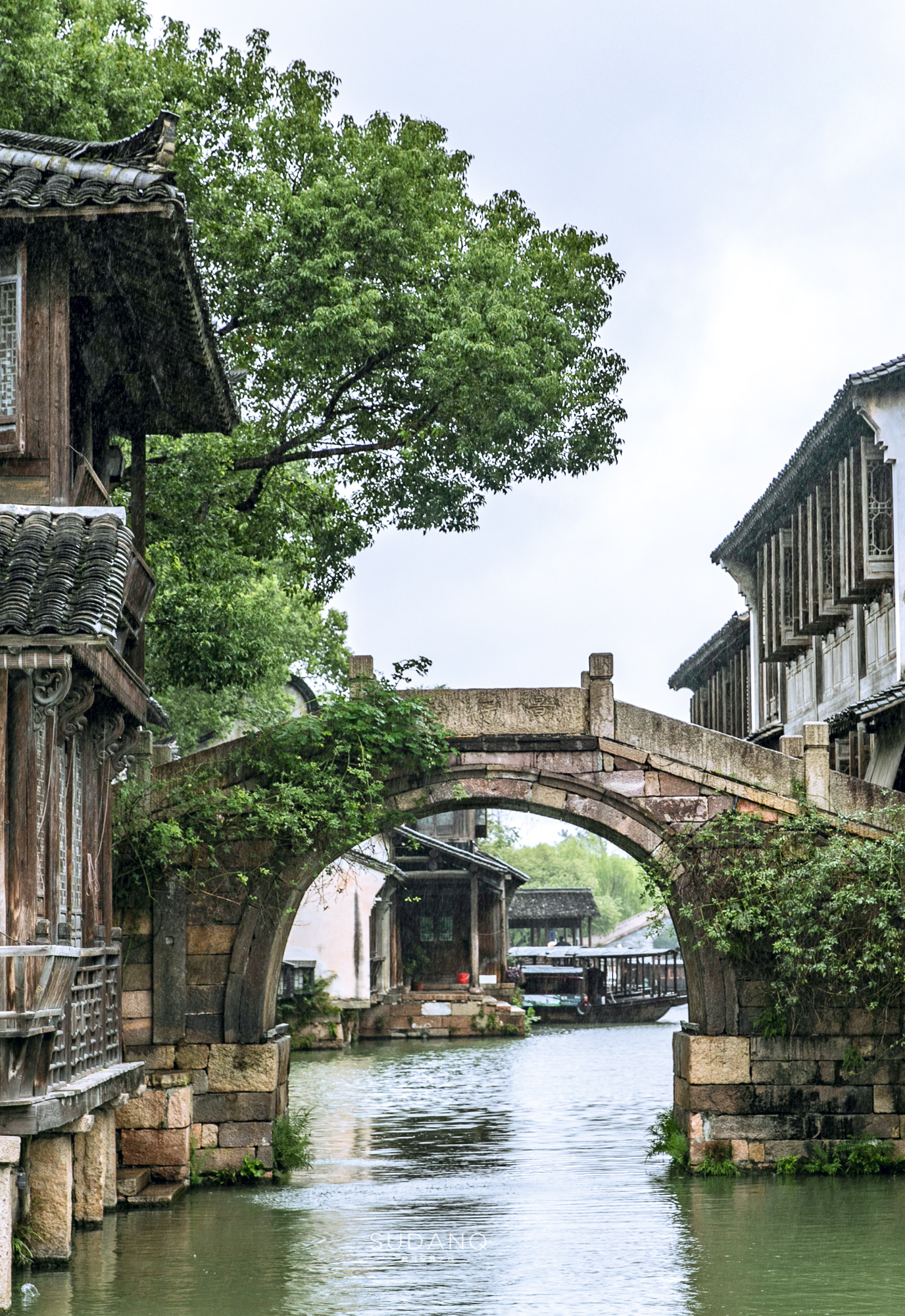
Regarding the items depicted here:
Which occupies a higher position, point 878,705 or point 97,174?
point 97,174

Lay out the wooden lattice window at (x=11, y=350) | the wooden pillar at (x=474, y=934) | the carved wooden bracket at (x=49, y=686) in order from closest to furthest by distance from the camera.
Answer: the carved wooden bracket at (x=49, y=686)
the wooden lattice window at (x=11, y=350)
the wooden pillar at (x=474, y=934)

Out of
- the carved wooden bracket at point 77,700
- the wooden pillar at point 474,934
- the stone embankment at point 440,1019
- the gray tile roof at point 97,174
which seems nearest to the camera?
the carved wooden bracket at point 77,700

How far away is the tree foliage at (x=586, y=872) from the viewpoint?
3415 inches

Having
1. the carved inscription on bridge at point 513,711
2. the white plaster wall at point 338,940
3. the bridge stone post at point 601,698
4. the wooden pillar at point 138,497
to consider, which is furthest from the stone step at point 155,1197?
the white plaster wall at point 338,940

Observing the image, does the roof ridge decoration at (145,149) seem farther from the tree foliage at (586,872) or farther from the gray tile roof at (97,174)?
the tree foliage at (586,872)

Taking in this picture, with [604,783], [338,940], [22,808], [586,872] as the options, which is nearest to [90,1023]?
[22,808]

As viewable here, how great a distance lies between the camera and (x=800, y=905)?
1454 centimetres

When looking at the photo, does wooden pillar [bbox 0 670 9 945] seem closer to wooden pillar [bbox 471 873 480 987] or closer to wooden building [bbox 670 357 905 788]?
wooden building [bbox 670 357 905 788]

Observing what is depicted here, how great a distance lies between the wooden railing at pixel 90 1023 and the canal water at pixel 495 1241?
54.2 inches

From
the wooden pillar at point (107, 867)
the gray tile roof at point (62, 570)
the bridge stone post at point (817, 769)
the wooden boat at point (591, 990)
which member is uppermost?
the gray tile roof at point (62, 570)

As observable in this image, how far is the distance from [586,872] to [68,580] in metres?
81.3

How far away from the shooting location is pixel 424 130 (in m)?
19.7

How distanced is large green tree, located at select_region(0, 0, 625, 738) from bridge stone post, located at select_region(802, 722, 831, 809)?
550 cm

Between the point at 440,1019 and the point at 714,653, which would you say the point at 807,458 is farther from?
the point at 440,1019
